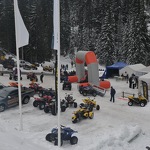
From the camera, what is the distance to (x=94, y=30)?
6619 centimetres

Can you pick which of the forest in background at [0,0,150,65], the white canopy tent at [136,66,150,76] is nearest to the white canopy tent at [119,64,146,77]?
the white canopy tent at [136,66,150,76]

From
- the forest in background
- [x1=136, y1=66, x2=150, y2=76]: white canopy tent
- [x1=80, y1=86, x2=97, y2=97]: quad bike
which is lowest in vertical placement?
[x1=80, y1=86, x2=97, y2=97]: quad bike

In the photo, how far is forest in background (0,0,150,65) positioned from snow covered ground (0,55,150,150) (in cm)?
2849

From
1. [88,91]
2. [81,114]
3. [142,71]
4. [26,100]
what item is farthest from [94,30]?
[81,114]

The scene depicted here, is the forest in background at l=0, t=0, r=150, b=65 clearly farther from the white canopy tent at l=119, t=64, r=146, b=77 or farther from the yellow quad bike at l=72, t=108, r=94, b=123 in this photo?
the yellow quad bike at l=72, t=108, r=94, b=123

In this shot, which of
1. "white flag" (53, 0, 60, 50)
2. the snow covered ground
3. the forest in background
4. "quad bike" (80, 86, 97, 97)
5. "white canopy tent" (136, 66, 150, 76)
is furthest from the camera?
the forest in background

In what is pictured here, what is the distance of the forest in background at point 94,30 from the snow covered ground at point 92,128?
93.5ft

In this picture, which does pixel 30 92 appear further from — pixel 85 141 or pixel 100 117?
pixel 85 141

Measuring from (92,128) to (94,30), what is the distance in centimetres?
5141

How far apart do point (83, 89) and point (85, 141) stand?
11.8m

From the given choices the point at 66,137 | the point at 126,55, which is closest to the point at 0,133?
the point at 66,137

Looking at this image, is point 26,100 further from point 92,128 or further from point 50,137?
point 50,137

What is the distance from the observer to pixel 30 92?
2272cm

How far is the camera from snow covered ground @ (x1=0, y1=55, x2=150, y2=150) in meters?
13.5
